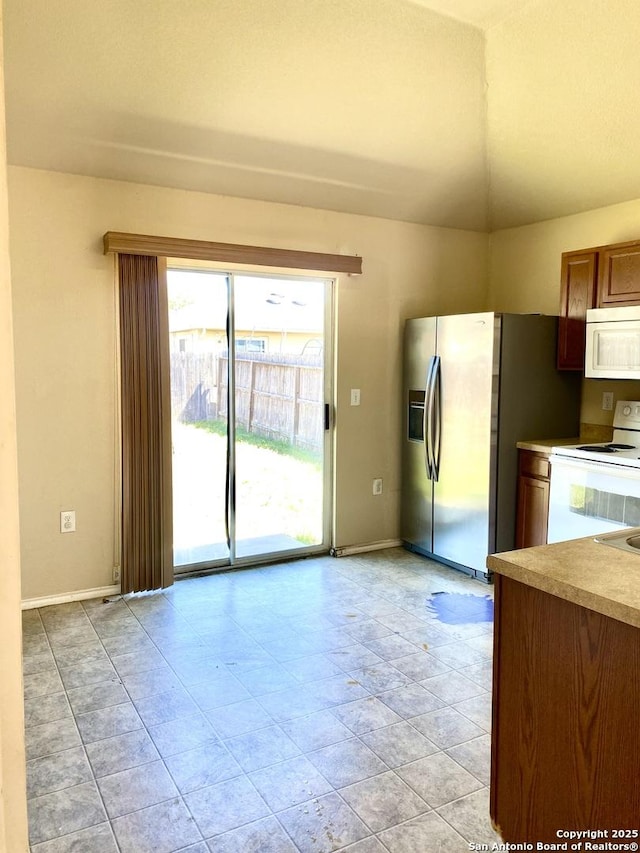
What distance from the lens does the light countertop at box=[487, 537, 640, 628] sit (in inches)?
56.2

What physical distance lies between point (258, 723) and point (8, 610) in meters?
1.96

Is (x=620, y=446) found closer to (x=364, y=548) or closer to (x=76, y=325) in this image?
(x=364, y=548)

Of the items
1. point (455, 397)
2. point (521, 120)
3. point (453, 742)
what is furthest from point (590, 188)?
point (453, 742)

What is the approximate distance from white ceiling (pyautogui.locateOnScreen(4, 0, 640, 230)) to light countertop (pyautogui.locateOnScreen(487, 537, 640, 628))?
2.37 metres

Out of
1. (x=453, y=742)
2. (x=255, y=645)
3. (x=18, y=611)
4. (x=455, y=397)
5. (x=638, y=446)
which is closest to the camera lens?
(x=18, y=611)

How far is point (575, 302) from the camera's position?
13.0 feet

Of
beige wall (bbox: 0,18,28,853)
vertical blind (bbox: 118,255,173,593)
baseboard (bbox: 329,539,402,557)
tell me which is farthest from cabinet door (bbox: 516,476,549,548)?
beige wall (bbox: 0,18,28,853)

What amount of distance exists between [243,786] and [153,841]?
0.34m

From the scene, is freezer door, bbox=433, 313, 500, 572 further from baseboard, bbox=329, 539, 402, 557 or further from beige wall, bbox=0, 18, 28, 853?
beige wall, bbox=0, 18, 28, 853

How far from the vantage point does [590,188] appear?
3.95m

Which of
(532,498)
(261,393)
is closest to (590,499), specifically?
(532,498)

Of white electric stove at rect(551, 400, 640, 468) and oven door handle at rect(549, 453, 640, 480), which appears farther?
white electric stove at rect(551, 400, 640, 468)

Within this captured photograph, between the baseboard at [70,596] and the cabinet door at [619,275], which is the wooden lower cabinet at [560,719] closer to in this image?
the cabinet door at [619,275]

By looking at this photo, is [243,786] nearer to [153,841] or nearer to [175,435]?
[153,841]
